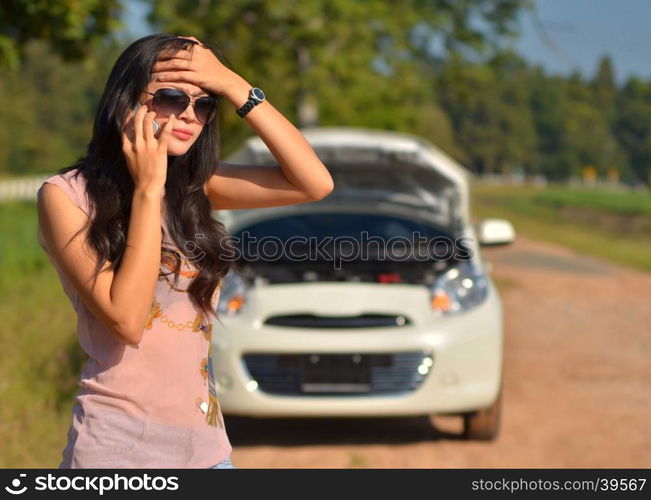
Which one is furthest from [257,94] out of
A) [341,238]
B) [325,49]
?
[325,49]

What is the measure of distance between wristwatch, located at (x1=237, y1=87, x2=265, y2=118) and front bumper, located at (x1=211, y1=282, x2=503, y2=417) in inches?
154

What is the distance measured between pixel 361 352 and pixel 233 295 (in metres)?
0.86

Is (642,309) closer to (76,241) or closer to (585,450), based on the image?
(585,450)

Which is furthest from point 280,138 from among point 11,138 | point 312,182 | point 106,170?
point 11,138

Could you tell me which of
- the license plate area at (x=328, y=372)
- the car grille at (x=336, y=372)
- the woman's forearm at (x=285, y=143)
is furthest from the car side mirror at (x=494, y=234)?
the woman's forearm at (x=285, y=143)

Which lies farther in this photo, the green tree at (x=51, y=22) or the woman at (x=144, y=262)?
the green tree at (x=51, y=22)

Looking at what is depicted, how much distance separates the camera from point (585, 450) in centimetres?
670

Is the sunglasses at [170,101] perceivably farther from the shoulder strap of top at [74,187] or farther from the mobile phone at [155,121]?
the shoulder strap of top at [74,187]

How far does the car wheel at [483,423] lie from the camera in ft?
22.4

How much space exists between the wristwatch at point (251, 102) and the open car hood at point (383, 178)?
494cm

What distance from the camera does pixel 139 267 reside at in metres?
2.31

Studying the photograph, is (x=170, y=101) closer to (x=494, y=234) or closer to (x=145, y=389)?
(x=145, y=389)

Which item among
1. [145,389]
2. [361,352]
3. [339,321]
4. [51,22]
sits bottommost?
[361,352]

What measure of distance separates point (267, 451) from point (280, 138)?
430 cm
